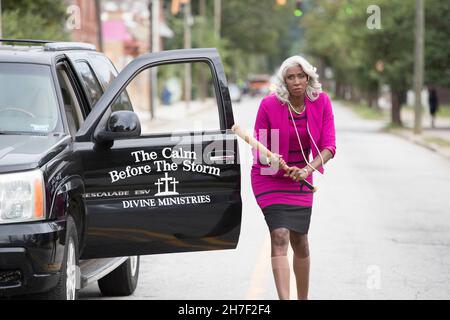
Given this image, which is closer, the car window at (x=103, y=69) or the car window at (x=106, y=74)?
the car window at (x=106, y=74)

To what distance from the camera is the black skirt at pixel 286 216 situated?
7371 millimetres

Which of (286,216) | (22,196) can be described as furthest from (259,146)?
(22,196)

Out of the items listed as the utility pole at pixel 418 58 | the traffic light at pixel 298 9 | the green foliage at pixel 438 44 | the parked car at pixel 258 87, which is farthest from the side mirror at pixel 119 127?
the parked car at pixel 258 87

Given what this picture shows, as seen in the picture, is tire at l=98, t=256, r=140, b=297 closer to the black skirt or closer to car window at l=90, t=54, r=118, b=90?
car window at l=90, t=54, r=118, b=90

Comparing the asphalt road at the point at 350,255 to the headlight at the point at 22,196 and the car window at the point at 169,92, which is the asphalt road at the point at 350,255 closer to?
the headlight at the point at 22,196

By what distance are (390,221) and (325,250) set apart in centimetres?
299

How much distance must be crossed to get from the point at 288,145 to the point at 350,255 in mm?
4220

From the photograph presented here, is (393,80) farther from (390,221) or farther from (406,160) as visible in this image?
(390,221)

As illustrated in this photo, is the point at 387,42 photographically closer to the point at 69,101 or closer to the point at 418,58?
the point at 418,58

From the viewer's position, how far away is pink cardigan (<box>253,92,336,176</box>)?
7379mm

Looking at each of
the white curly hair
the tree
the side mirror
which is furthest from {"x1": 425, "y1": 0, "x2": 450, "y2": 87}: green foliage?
the side mirror

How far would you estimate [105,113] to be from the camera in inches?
298

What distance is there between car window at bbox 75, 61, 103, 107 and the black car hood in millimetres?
1192

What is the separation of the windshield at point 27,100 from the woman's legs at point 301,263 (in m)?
1.80
